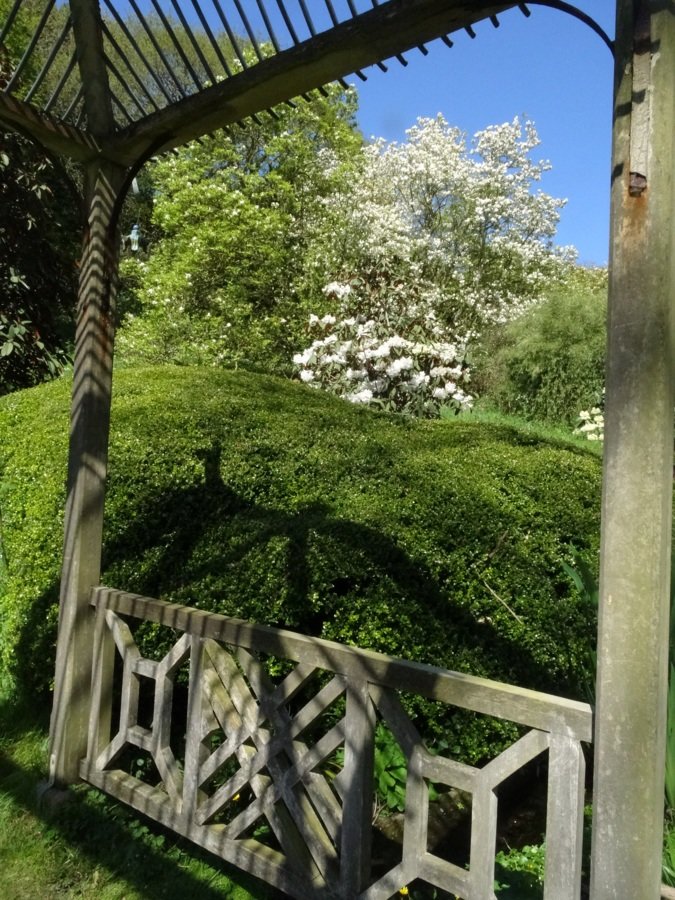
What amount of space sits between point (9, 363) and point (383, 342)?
13.0 ft

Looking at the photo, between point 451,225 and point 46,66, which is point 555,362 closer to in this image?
point 451,225

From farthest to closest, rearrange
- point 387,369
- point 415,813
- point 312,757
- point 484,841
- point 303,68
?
point 387,369, point 303,68, point 312,757, point 415,813, point 484,841

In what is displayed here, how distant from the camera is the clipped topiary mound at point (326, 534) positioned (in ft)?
9.42

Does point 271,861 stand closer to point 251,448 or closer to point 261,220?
point 251,448

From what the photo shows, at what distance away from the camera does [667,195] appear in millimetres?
1419

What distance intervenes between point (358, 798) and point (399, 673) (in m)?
0.34

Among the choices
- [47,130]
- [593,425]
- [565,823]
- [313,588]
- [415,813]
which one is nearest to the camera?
[565,823]

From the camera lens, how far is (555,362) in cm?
1356

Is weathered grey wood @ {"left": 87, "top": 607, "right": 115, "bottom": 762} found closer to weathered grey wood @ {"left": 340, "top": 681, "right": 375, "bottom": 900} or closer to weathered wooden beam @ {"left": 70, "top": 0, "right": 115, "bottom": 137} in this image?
weathered grey wood @ {"left": 340, "top": 681, "right": 375, "bottom": 900}

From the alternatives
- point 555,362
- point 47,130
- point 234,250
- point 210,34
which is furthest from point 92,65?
point 234,250

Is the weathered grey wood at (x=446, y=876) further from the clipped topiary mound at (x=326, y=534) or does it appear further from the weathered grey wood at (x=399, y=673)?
the clipped topiary mound at (x=326, y=534)

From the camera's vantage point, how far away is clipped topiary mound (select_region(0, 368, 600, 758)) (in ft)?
9.42

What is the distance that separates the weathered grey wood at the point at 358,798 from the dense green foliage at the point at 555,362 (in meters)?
11.6

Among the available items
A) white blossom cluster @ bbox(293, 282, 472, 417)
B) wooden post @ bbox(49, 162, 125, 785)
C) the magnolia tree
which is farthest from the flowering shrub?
wooden post @ bbox(49, 162, 125, 785)
